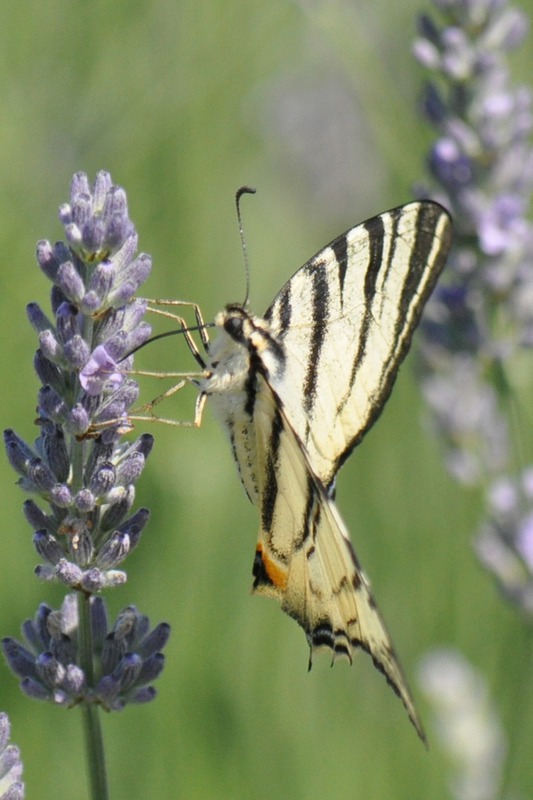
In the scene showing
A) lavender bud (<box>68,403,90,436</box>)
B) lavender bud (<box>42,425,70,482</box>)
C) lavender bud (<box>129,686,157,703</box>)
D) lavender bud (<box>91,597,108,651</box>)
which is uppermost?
lavender bud (<box>68,403,90,436</box>)

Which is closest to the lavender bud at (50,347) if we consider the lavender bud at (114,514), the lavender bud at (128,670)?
the lavender bud at (114,514)

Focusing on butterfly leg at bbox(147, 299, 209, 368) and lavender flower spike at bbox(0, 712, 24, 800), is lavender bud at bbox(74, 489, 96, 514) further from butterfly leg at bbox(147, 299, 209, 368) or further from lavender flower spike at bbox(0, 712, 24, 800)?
butterfly leg at bbox(147, 299, 209, 368)

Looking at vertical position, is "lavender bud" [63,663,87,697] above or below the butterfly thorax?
below

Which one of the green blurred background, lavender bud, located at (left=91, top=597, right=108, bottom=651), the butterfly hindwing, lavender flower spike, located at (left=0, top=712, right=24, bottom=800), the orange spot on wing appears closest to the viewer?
lavender flower spike, located at (left=0, top=712, right=24, bottom=800)

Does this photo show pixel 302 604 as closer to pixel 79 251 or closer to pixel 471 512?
pixel 79 251

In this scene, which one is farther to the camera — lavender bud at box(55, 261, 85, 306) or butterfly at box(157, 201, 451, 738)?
butterfly at box(157, 201, 451, 738)

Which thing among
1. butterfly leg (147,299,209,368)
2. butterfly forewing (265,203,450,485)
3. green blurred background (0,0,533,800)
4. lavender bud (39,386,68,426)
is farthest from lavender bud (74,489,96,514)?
green blurred background (0,0,533,800)
